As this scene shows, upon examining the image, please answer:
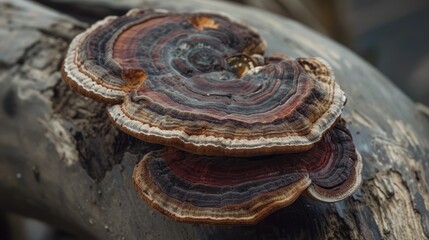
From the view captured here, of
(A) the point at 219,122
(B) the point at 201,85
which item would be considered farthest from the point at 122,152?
(A) the point at 219,122

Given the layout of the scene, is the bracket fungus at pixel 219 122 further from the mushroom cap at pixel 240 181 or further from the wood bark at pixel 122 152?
the wood bark at pixel 122 152

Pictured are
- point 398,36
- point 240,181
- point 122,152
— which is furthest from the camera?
point 398,36

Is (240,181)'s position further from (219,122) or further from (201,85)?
(201,85)

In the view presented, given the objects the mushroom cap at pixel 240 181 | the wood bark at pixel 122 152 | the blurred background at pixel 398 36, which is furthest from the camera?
the blurred background at pixel 398 36

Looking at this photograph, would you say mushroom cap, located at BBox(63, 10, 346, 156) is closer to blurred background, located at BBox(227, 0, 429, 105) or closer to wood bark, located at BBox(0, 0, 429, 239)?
wood bark, located at BBox(0, 0, 429, 239)

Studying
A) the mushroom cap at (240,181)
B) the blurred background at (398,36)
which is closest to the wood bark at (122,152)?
the mushroom cap at (240,181)

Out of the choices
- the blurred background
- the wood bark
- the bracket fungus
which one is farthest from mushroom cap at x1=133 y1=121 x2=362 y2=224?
the blurred background
